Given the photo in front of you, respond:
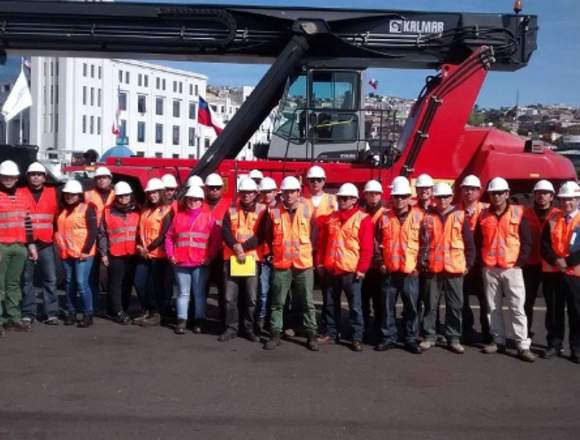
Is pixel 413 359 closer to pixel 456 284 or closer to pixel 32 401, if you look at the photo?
pixel 456 284

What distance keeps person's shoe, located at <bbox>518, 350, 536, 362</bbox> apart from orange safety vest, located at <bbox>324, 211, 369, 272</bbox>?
1933 millimetres

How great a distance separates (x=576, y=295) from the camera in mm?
7352

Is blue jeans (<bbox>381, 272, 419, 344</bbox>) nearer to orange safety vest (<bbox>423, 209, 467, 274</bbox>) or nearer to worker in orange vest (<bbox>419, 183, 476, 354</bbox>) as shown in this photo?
worker in orange vest (<bbox>419, 183, 476, 354</bbox>)

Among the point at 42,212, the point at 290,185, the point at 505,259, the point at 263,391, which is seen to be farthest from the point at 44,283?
the point at 505,259

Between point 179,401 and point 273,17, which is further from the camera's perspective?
point 273,17

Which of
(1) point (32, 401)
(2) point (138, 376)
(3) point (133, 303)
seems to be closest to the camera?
(1) point (32, 401)

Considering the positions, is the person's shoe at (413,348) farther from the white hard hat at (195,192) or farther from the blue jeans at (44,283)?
the blue jeans at (44,283)

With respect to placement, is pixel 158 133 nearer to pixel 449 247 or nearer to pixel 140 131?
pixel 140 131

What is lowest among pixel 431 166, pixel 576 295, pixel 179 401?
pixel 179 401

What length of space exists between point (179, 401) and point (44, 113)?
209ft

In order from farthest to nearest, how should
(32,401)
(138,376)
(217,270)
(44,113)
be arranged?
(44,113), (217,270), (138,376), (32,401)

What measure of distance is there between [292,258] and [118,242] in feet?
7.39

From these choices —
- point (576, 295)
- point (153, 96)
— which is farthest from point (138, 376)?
point (153, 96)

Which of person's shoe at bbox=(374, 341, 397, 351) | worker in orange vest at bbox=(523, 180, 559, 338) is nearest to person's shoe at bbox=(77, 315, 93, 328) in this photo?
person's shoe at bbox=(374, 341, 397, 351)
